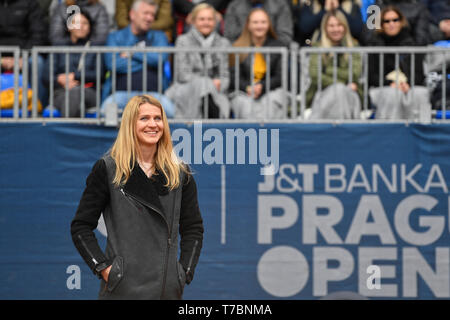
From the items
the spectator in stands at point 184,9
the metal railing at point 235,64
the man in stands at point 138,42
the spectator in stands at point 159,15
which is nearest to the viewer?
the metal railing at point 235,64

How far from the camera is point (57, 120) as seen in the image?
914 cm

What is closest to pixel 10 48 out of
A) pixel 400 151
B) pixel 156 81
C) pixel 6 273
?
pixel 156 81

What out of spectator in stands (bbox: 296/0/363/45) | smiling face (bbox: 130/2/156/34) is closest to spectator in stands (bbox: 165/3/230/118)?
smiling face (bbox: 130/2/156/34)

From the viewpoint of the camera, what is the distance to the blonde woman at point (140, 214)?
539 centimetres

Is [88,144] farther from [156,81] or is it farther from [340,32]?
[340,32]

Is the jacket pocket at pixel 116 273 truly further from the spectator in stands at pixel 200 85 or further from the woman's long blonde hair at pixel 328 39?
the woman's long blonde hair at pixel 328 39

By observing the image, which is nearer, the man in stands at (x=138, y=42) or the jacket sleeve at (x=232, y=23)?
the man in stands at (x=138, y=42)

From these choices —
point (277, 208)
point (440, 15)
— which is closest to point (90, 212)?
point (277, 208)

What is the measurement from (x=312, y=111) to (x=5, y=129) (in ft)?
10.3

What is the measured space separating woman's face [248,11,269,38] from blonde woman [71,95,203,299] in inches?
184

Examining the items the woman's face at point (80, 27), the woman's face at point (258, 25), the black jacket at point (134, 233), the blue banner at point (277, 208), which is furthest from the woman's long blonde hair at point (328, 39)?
the black jacket at point (134, 233)

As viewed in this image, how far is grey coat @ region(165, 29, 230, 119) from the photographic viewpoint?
9.29 m

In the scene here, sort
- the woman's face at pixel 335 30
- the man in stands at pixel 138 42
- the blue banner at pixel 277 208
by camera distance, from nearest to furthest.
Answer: the blue banner at pixel 277 208 < the man in stands at pixel 138 42 < the woman's face at pixel 335 30

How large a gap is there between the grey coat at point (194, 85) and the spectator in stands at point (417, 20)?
96.5 inches
